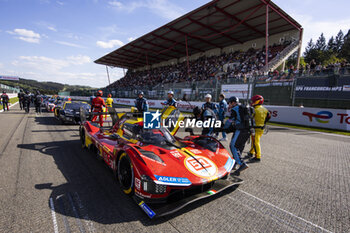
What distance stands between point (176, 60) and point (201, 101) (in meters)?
26.5

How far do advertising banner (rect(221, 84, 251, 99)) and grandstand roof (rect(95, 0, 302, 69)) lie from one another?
8.98m

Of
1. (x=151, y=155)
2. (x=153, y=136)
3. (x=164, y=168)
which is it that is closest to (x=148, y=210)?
(x=164, y=168)

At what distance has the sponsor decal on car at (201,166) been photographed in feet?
8.61

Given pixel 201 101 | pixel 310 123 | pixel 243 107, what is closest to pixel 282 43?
pixel 201 101

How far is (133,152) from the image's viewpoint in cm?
281

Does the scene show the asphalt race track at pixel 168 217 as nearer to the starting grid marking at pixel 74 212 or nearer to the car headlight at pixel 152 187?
the starting grid marking at pixel 74 212

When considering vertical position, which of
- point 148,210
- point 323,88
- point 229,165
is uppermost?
point 323,88

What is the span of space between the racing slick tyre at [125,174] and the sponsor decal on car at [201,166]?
2.94ft

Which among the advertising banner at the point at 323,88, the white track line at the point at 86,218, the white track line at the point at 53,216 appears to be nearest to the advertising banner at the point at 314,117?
the advertising banner at the point at 323,88

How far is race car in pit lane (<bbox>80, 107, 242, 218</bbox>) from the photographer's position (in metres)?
2.38

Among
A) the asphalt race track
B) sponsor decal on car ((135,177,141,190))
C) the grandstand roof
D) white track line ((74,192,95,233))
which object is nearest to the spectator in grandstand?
the grandstand roof

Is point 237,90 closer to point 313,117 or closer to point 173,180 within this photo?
point 313,117

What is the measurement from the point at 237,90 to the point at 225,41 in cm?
1729

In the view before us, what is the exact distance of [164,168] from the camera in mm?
2588
